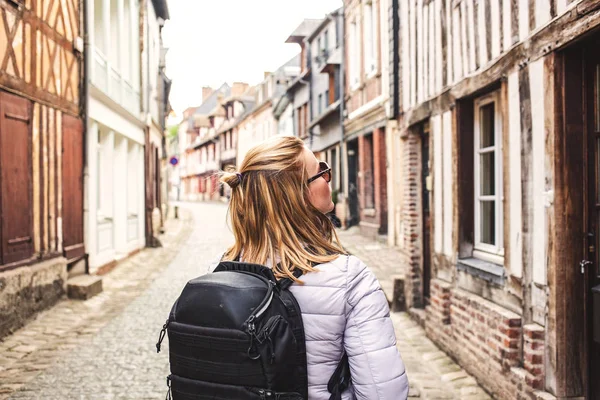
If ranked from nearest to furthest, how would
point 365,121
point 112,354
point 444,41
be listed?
point 112,354 < point 444,41 < point 365,121

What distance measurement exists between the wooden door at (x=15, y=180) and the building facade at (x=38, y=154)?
0.4 inches

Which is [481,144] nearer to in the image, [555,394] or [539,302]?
[539,302]

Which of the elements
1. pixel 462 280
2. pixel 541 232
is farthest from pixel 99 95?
pixel 541 232

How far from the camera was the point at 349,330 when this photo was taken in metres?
1.74

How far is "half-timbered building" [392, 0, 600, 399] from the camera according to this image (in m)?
3.88

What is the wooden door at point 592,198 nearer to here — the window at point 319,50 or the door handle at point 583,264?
the door handle at point 583,264

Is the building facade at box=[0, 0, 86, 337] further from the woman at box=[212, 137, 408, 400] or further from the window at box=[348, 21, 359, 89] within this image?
the window at box=[348, 21, 359, 89]

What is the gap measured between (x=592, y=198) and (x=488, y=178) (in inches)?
69.9

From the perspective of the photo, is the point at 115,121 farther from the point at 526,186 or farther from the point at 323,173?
the point at 323,173

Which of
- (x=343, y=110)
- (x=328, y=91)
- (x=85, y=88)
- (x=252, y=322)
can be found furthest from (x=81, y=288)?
(x=328, y=91)

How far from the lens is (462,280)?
590cm

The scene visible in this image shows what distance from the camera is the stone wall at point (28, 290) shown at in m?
6.72

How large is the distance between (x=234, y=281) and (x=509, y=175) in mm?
3529

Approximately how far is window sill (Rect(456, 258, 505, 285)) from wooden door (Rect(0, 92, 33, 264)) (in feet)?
16.1
